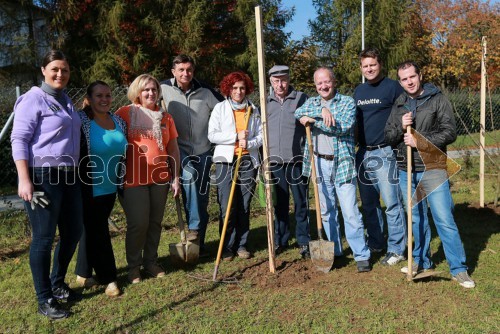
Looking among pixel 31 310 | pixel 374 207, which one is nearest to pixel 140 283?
pixel 31 310

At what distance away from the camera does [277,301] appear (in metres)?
3.81

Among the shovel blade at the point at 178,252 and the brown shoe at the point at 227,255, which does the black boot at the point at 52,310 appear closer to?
the shovel blade at the point at 178,252

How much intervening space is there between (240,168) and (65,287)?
1958 mm

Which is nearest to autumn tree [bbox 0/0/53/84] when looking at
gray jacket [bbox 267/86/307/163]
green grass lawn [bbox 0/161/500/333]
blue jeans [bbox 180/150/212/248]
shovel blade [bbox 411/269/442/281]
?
green grass lawn [bbox 0/161/500/333]

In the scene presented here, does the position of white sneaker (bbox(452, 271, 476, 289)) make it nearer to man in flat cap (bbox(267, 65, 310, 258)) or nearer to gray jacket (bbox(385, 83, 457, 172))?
gray jacket (bbox(385, 83, 457, 172))

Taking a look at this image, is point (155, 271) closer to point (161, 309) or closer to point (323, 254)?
point (161, 309)

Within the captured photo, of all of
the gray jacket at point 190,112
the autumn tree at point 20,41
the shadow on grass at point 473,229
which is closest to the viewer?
the gray jacket at point 190,112

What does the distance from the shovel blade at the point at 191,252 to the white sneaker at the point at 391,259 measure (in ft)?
6.14

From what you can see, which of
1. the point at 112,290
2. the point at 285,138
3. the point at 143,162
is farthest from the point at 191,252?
the point at 285,138

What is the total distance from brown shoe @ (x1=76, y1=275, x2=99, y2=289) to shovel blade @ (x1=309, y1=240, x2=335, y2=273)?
206 centimetres

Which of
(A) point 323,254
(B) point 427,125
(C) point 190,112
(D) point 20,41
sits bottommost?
(A) point 323,254

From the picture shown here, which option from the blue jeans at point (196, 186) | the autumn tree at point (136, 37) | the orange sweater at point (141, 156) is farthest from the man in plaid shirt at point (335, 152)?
the autumn tree at point (136, 37)

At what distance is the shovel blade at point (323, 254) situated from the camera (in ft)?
14.4

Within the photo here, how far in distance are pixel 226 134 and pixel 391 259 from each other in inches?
81.7
